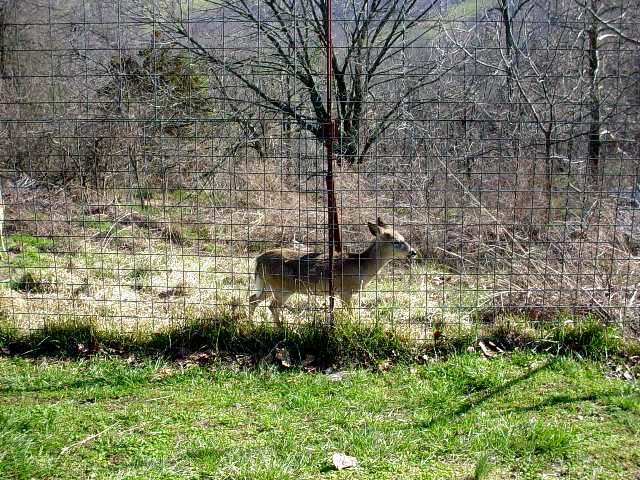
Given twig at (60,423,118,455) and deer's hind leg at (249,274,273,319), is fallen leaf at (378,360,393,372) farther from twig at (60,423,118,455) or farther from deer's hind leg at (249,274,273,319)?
twig at (60,423,118,455)

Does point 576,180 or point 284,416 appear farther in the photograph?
point 576,180

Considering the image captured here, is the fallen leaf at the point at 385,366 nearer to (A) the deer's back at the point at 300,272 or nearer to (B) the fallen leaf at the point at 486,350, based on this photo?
(B) the fallen leaf at the point at 486,350

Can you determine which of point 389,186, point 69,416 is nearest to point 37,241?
point 389,186

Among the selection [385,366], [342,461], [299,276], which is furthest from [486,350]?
[342,461]

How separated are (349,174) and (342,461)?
6.08 metres

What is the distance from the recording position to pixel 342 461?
14.0 feet

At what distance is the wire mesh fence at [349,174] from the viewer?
688 centimetres

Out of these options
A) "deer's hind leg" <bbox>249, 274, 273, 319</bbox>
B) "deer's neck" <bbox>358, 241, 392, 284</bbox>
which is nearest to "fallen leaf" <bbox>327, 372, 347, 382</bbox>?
"deer's hind leg" <bbox>249, 274, 273, 319</bbox>

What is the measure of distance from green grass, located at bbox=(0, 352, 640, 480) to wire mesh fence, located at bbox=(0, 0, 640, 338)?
82cm

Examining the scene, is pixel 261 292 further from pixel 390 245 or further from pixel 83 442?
pixel 83 442

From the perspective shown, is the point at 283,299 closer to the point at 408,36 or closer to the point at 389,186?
the point at 389,186

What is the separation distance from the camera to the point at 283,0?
14148 millimetres

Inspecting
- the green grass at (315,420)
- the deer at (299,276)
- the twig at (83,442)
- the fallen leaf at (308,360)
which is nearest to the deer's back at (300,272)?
the deer at (299,276)

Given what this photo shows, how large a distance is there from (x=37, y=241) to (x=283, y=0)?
719 centimetres
